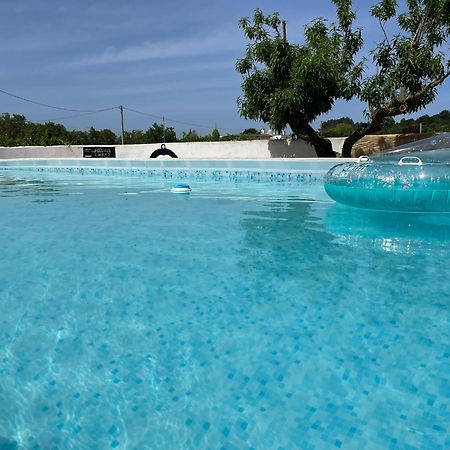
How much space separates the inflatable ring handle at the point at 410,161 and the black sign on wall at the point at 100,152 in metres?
15.2

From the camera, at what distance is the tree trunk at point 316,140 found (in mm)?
13570

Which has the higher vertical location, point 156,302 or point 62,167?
point 62,167

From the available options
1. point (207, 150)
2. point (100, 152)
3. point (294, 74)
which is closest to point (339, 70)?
point (294, 74)

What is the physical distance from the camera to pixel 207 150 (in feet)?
57.2

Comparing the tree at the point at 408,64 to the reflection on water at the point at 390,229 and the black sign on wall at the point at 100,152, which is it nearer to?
the reflection on water at the point at 390,229

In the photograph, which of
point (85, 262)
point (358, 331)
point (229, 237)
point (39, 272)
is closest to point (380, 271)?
point (358, 331)

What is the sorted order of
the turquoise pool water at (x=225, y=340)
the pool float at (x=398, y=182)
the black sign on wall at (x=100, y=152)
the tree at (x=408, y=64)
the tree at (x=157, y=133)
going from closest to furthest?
the turquoise pool water at (x=225, y=340)
the pool float at (x=398, y=182)
the tree at (x=408, y=64)
the black sign on wall at (x=100, y=152)
the tree at (x=157, y=133)

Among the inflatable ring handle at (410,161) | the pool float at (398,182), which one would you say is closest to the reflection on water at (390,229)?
the pool float at (398,182)

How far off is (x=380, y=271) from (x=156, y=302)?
1839 mm

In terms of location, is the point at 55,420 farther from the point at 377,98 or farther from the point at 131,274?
the point at 377,98

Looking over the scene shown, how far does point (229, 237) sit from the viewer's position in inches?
196

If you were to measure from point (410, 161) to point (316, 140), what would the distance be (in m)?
8.05

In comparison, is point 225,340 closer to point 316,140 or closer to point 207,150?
point 316,140

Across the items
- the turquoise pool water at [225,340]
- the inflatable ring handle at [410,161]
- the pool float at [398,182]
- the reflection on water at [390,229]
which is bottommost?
the turquoise pool water at [225,340]
